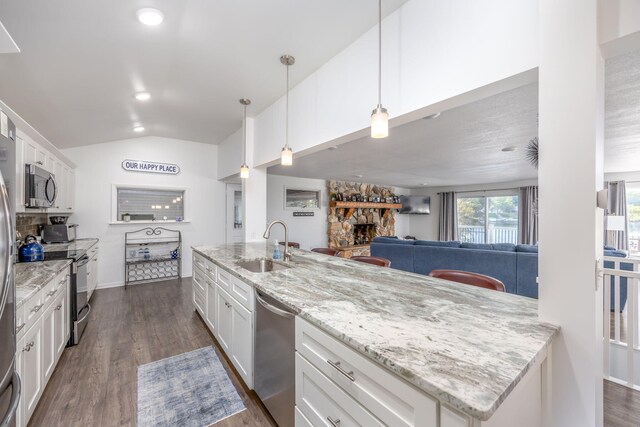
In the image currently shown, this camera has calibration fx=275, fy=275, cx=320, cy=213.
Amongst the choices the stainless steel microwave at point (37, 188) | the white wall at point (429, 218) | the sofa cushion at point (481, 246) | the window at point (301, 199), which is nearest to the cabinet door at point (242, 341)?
the stainless steel microwave at point (37, 188)

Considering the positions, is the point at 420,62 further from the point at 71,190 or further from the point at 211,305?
the point at 71,190

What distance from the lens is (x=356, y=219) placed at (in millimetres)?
7977

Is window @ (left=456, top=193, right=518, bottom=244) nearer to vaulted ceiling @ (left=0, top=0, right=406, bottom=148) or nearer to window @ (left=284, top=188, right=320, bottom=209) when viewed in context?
window @ (left=284, top=188, right=320, bottom=209)

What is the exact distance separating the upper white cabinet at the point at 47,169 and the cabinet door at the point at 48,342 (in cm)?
98

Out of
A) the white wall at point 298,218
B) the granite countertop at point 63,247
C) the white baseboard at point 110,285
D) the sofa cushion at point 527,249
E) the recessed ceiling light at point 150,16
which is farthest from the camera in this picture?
the white wall at point 298,218

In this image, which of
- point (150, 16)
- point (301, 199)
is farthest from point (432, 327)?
point (301, 199)

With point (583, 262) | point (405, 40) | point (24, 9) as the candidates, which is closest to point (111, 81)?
point (24, 9)

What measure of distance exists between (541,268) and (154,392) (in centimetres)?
258

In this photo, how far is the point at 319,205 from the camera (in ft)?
24.3

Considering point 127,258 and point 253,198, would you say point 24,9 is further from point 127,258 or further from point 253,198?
point 127,258

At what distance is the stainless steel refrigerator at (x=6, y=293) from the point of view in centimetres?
103

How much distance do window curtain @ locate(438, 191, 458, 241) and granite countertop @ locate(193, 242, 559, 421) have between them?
286 inches

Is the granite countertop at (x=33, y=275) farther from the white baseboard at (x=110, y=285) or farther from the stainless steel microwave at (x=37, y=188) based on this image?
the white baseboard at (x=110, y=285)

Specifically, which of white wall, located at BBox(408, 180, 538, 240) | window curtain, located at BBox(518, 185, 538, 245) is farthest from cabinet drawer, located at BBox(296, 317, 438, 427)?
white wall, located at BBox(408, 180, 538, 240)
